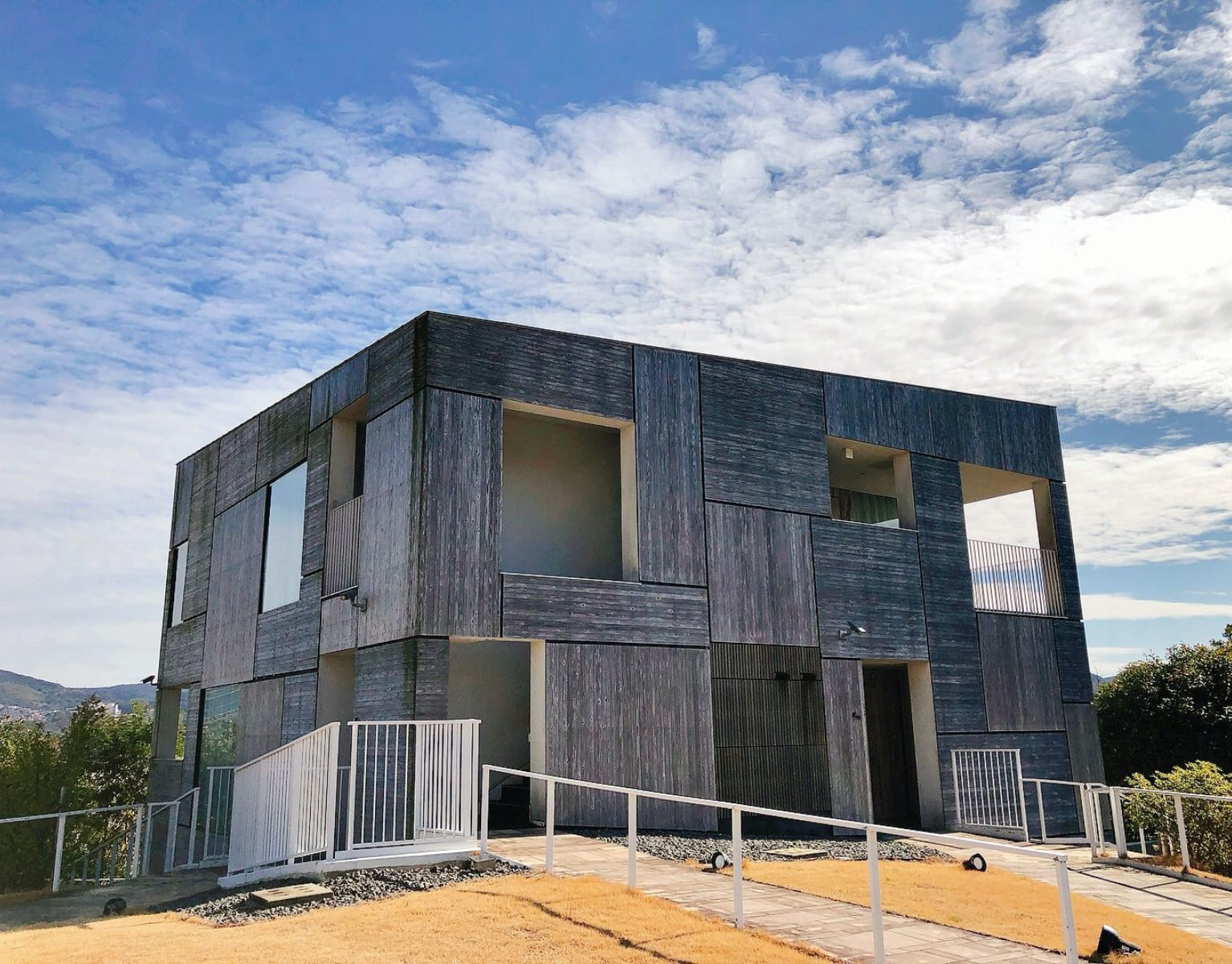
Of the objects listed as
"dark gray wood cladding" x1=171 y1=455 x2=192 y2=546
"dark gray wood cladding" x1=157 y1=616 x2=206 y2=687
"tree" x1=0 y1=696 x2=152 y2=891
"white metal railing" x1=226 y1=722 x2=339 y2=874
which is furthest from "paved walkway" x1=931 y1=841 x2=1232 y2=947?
"tree" x1=0 y1=696 x2=152 y2=891

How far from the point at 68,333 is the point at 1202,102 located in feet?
51.4

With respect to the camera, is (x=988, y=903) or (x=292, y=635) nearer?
(x=988, y=903)

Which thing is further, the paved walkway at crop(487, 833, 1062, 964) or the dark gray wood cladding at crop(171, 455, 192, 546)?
the dark gray wood cladding at crop(171, 455, 192, 546)

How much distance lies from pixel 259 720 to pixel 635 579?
6.79 meters

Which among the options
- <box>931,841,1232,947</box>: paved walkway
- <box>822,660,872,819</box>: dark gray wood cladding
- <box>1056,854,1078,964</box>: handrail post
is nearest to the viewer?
<box>1056,854,1078,964</box>: handrail post

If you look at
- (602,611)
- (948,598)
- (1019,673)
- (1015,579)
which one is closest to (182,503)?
(602,611)

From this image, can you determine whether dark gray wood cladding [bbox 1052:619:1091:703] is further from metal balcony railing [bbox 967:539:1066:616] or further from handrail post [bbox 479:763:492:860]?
handrail post [bbox 479:763:492:860]

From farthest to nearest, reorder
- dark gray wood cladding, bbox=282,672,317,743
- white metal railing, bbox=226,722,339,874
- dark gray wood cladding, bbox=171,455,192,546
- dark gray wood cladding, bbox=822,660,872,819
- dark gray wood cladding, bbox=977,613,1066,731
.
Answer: dark gray wood cladding, bbox=171,455,192,546
dark gray wood cladding, bbox=977,613,1066,731
dark gray wood cladding, bbox=822,660,872,819
dark gray wood cladding, bbox=282,672,317,743
white metal railing, bbox=226,722,339,874

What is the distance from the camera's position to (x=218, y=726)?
691 inches

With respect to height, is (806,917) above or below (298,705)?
below

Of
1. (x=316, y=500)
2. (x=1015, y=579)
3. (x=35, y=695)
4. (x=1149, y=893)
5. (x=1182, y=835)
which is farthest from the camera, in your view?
(x=35, y=695)

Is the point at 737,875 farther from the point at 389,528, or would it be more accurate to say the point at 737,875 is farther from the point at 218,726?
the point at 218,726

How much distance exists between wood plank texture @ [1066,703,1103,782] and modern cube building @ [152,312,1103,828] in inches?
2.8

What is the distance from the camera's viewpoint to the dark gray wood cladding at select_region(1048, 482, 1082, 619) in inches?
743
